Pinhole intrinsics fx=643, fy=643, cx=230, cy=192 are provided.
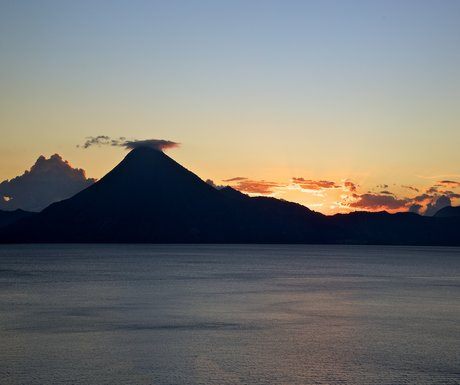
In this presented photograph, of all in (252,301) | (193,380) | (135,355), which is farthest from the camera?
(252,301)

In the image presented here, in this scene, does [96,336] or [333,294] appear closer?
[96,336]

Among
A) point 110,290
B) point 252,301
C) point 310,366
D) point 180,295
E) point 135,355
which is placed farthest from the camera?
point 110,290

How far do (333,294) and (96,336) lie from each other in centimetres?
5526

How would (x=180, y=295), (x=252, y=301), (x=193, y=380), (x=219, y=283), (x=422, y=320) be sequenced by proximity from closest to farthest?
(x=193, y=380) → (x=422, y=320) → (x=252, y=301) → (x=180, y=295) → (x=219, y=283)

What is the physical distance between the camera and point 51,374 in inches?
1674

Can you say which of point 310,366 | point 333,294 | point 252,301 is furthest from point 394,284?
point 310,366

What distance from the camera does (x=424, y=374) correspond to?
143ft

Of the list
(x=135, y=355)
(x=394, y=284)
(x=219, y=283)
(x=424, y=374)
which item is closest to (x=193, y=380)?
(x=135, y=355)

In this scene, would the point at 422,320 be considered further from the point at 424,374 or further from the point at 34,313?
the point at 34,313

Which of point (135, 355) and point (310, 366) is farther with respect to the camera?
point (135, 355)

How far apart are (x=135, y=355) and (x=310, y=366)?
13257 mm

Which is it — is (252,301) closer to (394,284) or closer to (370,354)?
(370,354)

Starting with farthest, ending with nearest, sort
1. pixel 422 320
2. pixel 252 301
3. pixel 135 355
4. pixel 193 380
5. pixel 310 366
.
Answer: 1. pixel 252 301
2. pixel 422 320
3. pixel 135 355
4. pixel 310 366
5. pixel 193 380

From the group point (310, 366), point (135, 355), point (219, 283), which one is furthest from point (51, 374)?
point (219, 283)
